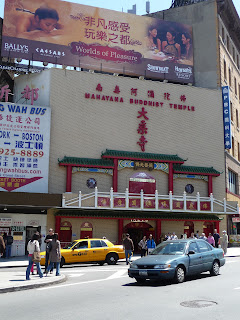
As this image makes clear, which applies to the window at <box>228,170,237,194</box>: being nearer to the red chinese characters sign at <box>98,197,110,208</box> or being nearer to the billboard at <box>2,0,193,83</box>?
the billboard at <box>2,0,193,83</box>

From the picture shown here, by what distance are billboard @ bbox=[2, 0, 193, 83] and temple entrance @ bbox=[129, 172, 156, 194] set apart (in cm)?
1105

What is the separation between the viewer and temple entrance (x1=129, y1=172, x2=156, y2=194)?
33781 mm

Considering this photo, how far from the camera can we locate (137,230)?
34.2m

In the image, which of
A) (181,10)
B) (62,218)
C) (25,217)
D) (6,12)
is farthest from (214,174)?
(6,12)

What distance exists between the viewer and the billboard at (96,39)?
36812 mm

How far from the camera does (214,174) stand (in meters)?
36.1

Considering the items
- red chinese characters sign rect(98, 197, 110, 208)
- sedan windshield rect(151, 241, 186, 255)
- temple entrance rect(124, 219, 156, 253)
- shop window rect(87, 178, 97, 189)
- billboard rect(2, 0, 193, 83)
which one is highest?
billboard rect(2, 0, 193, 83)

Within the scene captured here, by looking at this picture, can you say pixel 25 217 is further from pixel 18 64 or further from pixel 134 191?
pixel 18 64

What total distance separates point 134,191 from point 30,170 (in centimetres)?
873

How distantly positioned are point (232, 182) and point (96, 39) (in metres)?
19.6

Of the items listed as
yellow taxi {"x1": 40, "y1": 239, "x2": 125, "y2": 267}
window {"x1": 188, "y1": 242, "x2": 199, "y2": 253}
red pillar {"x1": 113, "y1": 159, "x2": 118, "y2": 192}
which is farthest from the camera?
red pillar {"x1": 113, "y1": 159, "x2": 118, "y2": 192}

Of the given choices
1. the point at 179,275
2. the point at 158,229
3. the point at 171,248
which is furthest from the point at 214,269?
the point at 158,229

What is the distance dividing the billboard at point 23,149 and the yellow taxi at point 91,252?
1032 cm

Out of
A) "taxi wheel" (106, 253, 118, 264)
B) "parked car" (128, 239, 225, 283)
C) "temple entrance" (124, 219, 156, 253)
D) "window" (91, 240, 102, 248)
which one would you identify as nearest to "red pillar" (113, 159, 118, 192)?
"temple entrance" (124, 219, 156, 253)
